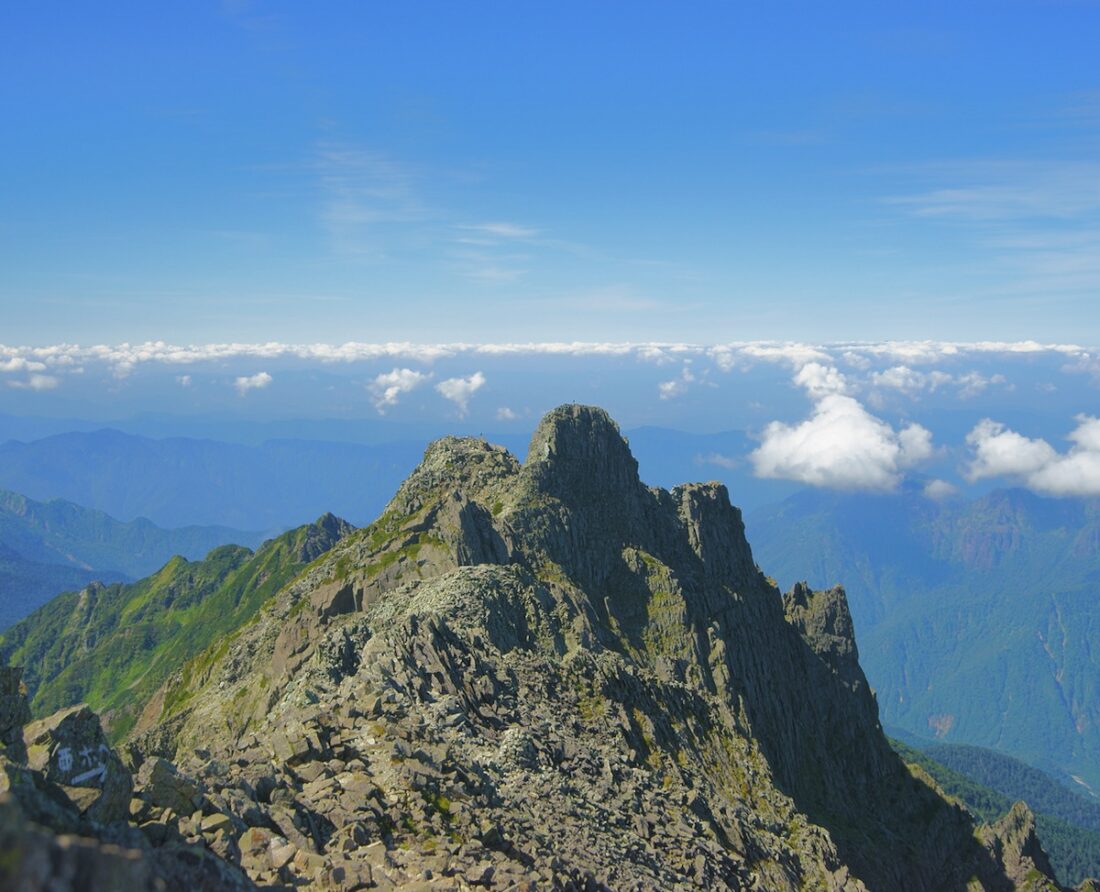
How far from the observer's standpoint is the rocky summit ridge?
84.9 ft

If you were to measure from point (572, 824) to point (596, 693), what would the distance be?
80.6 feet

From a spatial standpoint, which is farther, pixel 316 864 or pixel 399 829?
pixel 399 829

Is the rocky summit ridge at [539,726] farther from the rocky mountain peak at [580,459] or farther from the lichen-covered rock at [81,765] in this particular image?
the rocky mountain peak at [580,459]

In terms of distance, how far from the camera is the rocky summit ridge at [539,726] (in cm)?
2588

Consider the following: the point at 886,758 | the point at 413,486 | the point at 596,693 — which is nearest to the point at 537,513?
the point at 413,486

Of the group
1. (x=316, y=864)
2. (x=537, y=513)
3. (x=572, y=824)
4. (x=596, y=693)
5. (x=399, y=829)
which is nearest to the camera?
(x=316, y=864)

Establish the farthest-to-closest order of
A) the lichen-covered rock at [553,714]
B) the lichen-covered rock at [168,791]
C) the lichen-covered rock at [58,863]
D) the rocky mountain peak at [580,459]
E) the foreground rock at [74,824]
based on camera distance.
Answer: the rocky mountain peak at [580,459] < the lichen-covered rock at [553,714] < the lichen-covered rock at [168,791] < the foreground rock at [74,824] < the lichen-covered rock at [58,863]

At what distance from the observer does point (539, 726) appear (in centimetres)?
5084

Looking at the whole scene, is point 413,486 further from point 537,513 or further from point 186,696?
point 186,696

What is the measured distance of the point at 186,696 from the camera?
125 meters

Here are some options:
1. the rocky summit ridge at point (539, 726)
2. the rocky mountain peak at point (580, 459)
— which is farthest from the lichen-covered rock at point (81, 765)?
the rocky mountain peak at point (580, 459)

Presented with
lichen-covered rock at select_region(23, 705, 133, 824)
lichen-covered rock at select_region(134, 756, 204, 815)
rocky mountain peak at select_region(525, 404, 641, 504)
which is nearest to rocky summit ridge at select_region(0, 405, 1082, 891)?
lichen-covered rock at select_region(134, 756, 204, 815)

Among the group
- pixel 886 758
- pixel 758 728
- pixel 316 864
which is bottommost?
pixel 886 758

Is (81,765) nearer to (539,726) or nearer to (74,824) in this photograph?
(74,824)
